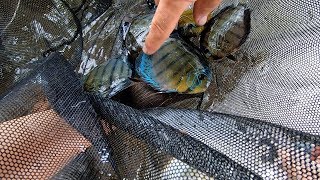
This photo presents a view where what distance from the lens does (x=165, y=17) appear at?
1.39 meters

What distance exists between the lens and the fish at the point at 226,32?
2.43m

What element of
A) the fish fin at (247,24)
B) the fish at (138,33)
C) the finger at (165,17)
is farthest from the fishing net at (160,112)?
the finger at (165,17)

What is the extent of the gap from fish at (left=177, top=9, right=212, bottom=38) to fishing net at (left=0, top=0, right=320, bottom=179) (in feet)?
0.83

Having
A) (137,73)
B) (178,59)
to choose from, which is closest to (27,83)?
(137,73)

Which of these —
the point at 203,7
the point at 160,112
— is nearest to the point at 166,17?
the point at 203,7

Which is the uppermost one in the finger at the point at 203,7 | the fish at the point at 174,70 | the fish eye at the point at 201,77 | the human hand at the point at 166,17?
the human hand at the point at 166,17

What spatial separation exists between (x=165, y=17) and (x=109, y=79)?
3.18ft

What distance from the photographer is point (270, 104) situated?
1.99 metres

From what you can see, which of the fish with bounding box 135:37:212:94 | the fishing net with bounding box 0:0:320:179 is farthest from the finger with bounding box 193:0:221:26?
the fish with bounding box 135:37:212:94

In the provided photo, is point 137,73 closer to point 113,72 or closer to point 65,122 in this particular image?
point 113,72

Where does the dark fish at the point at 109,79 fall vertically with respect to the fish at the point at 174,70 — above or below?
above

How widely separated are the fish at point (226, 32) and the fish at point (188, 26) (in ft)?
0.14

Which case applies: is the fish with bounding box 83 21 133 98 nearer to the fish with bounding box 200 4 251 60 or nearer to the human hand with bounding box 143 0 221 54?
the fish with bounding box 200 4 251 60

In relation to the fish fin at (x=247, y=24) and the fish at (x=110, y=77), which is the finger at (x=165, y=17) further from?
the fish fin at (x=247, y=24)
